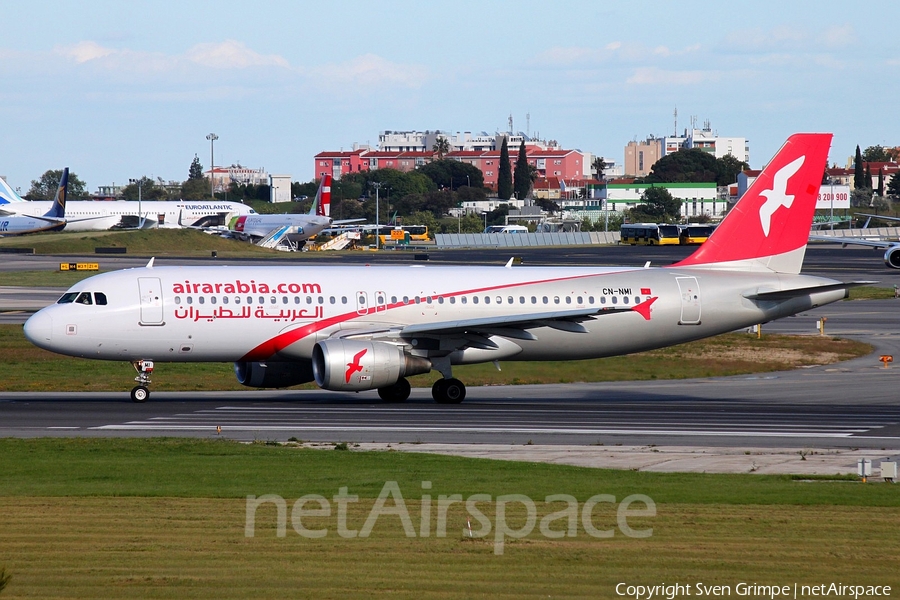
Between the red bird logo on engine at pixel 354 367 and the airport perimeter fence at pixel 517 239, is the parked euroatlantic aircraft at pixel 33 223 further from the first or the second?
the red bird logo on engine at pixel 354 367

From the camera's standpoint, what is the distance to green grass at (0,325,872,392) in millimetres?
38375

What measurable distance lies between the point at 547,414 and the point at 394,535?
1791 centimetres

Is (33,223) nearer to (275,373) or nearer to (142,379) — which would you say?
(142,379)

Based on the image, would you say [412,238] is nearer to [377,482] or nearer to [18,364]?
[18,364]

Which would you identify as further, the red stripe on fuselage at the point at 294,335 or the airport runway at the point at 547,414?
the red stripe on fuselage at the point at 294,335

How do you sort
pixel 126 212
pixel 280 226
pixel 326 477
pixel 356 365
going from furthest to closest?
1. pixel 126 212
2. pixel 280 226
3. pixel 356 365
4. pixel 326 477

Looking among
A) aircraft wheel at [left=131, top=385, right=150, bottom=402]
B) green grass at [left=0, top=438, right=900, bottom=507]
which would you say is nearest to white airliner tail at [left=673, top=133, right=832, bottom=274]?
green grass at [left=0, top=438, right=900, bottom=507]

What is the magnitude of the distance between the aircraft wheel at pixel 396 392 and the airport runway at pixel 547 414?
0.51 meters

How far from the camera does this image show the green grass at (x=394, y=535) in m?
13.7

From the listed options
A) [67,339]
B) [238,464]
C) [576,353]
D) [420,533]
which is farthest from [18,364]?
[420,533]

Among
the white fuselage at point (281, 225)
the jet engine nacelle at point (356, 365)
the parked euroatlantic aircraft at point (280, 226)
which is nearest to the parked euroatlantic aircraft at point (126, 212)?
the parked euroatlantic aircraft at point (280, 226)

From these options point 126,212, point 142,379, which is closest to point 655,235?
point 126,212

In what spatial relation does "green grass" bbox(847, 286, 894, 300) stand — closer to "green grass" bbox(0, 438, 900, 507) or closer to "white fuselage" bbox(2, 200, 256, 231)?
"green grass" bbox(0, 438, 900, 507)

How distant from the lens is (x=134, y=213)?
158 meters
